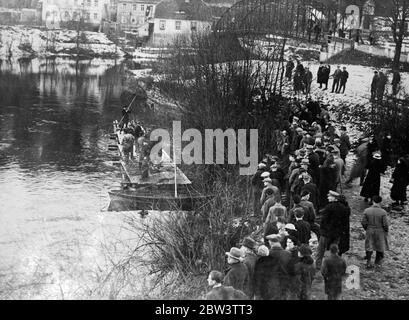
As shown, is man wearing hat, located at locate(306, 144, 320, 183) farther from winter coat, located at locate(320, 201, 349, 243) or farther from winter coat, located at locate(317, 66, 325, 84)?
winter coat, located at locate(317, 66, 325, 84)

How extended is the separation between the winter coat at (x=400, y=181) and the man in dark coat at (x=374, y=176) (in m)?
0.44

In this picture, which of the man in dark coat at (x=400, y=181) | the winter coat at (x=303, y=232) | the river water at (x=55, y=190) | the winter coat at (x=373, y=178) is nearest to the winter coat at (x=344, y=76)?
the river water at (x=55, y=190)

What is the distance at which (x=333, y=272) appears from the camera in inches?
389

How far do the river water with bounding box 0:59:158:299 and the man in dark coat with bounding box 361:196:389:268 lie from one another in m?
6.01

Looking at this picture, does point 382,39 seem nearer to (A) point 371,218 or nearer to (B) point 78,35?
(A) point 371,218

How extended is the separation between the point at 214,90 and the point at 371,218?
11.3 m

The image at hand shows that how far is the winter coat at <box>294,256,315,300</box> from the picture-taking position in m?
9.49

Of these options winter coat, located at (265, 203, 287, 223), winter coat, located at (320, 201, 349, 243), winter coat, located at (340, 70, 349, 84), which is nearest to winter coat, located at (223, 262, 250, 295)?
winter coat, located at (265, 203, 287, 223)

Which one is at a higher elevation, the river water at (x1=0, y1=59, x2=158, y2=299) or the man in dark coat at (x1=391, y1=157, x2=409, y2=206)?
the man in dark coat at (x1=391, y1=157, x2=409, y2=206)

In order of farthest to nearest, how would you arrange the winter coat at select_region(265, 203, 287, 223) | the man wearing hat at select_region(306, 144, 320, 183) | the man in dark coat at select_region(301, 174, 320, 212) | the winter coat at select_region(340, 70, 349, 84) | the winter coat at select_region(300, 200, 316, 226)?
the winter coat at select_region(340, 70, 349, 84)
the man wearing hat at select_region(306, 144, 320, 183)
the man in dark coat at select_region(301, 174, 320, 212)
the winter coat at select_region(300, 200, 316, 226)
the winter coat at select_region(265, 203, 287, 223)

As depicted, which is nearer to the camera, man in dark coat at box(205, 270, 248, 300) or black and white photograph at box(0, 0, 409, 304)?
man in dark coat at box(205, 270, 248, 300)

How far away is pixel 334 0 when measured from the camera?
4259cm

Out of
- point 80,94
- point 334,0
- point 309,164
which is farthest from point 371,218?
point 80,94

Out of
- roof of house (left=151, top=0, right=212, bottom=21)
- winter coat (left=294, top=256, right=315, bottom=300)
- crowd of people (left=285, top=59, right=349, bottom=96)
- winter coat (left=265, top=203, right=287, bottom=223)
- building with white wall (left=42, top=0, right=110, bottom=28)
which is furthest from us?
building with white wall (left=42, top=0, right=110, bottom=28)
